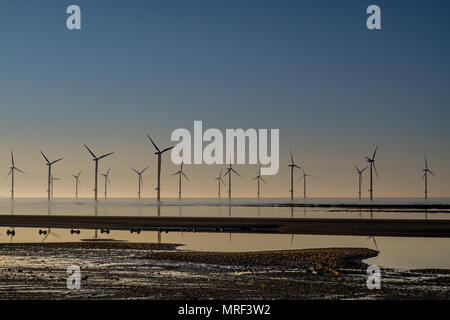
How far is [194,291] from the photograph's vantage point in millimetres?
23641

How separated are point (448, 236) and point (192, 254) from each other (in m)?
30.8

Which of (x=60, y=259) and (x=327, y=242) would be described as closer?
(x=60, y=259)

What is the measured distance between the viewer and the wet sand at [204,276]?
23.0 metres

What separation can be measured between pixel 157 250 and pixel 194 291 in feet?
66.9

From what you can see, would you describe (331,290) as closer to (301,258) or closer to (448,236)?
(301,258)

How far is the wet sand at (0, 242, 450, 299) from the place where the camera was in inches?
907

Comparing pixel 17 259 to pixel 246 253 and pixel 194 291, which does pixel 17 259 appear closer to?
pixel 246 253

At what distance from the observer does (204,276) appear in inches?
1131

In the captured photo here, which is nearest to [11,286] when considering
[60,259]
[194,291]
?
[194,291]

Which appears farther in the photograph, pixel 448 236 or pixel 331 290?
pixel 448 236
